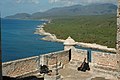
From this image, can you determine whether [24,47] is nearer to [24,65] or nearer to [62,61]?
[62,61]

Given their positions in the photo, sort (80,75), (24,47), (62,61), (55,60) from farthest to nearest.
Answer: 1. (24,47)
2. (62,61)
3. (55,60)
4. (80,75)

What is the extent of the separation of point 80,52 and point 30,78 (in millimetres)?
3227

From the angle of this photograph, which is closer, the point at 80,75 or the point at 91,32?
the point at 80,75

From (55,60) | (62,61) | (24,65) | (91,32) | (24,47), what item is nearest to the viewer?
(24,65)

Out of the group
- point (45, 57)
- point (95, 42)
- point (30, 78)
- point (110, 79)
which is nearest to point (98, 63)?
point (110, 79)

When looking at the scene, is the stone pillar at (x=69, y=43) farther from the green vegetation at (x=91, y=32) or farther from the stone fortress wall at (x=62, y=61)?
the green vegetation at (x=91, y=32)

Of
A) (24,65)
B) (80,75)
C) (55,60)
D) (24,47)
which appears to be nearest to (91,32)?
(24,47)

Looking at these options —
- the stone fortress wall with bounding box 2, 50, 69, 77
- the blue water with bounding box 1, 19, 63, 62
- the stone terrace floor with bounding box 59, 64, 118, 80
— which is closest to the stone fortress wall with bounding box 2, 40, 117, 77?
the stone fortress wall with bounding box 2, 50, 69, 77

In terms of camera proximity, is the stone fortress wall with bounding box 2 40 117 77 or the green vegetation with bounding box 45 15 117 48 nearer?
the stone fortress wall with bounding box 2 40 117 77

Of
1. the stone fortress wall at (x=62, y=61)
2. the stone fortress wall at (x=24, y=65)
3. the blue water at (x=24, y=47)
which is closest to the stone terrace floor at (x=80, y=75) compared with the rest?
the stone fortress wall at (x=62, y=61)

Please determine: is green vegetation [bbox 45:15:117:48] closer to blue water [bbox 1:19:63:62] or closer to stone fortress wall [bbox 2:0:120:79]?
blue water [bbox 1:19:63:62]

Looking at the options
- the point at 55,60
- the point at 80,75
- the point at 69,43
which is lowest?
the point at 80,75

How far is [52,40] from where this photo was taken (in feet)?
233

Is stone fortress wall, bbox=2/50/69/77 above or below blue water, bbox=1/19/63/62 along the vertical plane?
above
